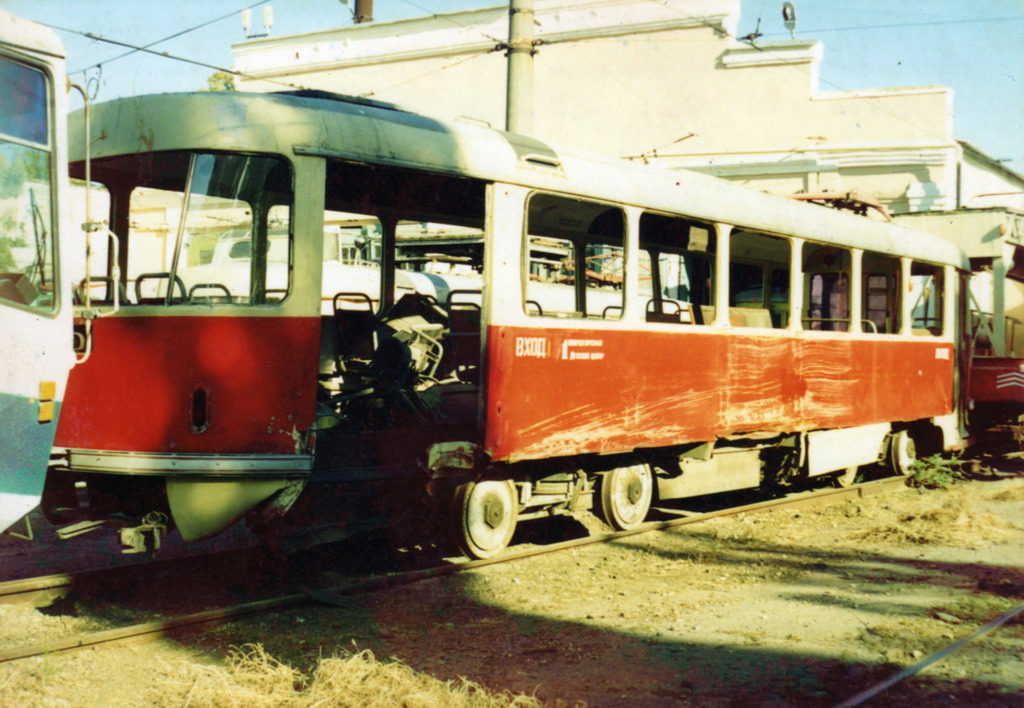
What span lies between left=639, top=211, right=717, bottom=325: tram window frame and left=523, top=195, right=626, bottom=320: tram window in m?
0.36

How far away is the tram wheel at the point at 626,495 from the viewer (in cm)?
844

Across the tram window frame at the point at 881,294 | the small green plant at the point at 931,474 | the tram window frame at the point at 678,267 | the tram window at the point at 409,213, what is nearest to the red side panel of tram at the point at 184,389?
the tram window at the point at 409,213

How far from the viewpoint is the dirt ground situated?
182 inches

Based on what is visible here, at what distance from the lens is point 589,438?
7570 mm

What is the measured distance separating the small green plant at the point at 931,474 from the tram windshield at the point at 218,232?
8.73 metres

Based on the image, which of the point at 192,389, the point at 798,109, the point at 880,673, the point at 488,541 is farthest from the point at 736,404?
the point at 798,109

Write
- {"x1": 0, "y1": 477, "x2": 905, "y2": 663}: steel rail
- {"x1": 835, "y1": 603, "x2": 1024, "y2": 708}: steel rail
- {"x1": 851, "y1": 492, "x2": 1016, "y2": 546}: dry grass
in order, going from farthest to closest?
{"x1": 851, "y1": 492, "x2": 1016, "y2": 546}: dry grass < {"x1": 0, "y1": 477, "x2": 905, "y2": 663}: steel rail < {"x1": 835, "y1": 603, "x2": 1024, "y2": 708}: steel rail

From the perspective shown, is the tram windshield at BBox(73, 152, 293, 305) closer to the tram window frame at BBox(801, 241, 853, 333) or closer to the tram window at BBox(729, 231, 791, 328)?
the tram window at BBox(729, 231, 791, 328)

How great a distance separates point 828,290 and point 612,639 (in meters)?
6.13

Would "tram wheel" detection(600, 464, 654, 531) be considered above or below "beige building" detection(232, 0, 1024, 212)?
below

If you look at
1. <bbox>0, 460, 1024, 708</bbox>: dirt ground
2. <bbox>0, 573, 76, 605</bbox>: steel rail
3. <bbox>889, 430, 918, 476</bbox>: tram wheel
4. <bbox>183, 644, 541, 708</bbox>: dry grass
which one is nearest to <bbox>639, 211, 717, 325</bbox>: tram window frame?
<bbox>0, 460, 1024, 708</bbox>: dirt ground

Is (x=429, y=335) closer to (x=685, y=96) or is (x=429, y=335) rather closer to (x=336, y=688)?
(x=336, y=688)

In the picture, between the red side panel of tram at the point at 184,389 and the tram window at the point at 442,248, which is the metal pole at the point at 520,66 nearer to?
the tram window at the point at 442,248

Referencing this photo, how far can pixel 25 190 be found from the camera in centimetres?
471
